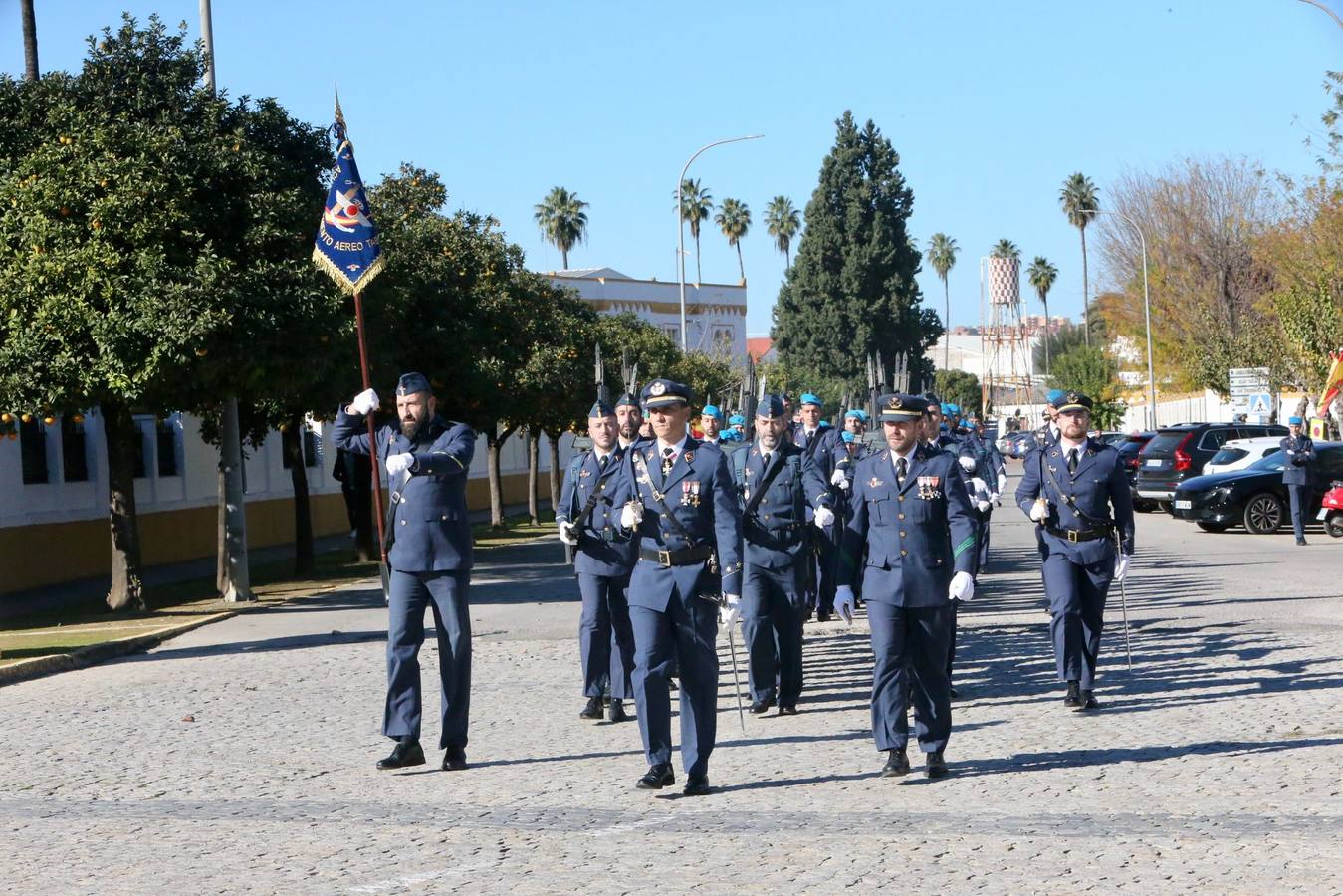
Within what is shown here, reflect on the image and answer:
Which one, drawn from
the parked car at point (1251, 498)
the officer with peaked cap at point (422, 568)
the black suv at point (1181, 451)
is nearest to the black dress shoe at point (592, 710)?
the officer with peaked cap at point (422, 568)

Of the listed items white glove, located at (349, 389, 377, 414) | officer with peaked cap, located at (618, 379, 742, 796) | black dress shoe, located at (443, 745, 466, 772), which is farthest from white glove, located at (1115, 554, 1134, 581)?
white glove, located at (349, 389, 377, 414)

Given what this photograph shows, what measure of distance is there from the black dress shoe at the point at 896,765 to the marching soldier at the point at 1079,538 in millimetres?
2365

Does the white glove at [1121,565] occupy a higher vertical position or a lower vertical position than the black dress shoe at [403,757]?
higher

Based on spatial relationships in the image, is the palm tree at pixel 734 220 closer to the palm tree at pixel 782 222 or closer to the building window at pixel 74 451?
the palm tree at pixel 782 222

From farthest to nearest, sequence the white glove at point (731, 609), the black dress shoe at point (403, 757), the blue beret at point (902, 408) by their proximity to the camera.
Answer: the black dress shoe at point (403, 757)
the blue beret at point (902, 408)
the white glove at point (731, 609)

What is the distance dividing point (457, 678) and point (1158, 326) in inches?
2305

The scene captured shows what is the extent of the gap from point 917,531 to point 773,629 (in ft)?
7.69

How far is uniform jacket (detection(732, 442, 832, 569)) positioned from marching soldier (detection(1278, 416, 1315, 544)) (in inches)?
648

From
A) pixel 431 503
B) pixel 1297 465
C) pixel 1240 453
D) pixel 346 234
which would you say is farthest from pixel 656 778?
pixel 1240 453

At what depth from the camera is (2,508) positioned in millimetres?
24781

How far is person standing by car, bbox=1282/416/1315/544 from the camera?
1009 inches

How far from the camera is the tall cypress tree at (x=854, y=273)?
7950 centimetres

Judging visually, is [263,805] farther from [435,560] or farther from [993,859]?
[993,859]

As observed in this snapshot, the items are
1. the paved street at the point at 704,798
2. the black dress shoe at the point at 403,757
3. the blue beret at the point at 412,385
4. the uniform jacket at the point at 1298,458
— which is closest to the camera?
the paved street at the point at 704,798
